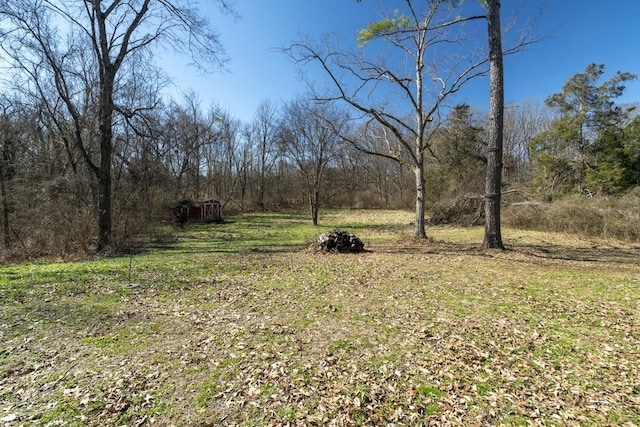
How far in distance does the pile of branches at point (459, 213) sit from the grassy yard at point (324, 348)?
9.90 metres

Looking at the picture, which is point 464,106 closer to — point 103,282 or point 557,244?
point 557,244

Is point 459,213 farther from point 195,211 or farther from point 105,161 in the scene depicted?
point 195,211

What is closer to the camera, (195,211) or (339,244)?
(339,244)

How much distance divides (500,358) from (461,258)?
5.62 m

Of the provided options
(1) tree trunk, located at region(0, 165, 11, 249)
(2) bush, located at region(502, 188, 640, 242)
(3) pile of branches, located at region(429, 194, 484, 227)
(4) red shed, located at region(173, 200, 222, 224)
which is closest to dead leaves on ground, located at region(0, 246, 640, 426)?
(2) bush, located at region(502, 188, 640, 242)

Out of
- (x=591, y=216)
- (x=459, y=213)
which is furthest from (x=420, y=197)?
(x=459, y=213)

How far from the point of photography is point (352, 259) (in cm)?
871

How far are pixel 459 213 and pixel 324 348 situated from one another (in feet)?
54.7

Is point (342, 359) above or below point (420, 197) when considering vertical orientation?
below

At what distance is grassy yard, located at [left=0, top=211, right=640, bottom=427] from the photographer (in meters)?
2.47

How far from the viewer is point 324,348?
351 cm

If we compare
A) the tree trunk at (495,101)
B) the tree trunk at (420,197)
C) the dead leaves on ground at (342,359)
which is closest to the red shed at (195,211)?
the tree trunk at (420,197)

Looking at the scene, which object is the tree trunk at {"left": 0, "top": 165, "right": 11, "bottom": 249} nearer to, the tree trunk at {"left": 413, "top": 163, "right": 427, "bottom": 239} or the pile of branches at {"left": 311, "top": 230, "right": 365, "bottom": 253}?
the pile of branches at {"left": 311, "top": 230, "right": 365, "bottom": 253}

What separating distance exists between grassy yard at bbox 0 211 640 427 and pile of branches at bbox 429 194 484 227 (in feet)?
32.5
